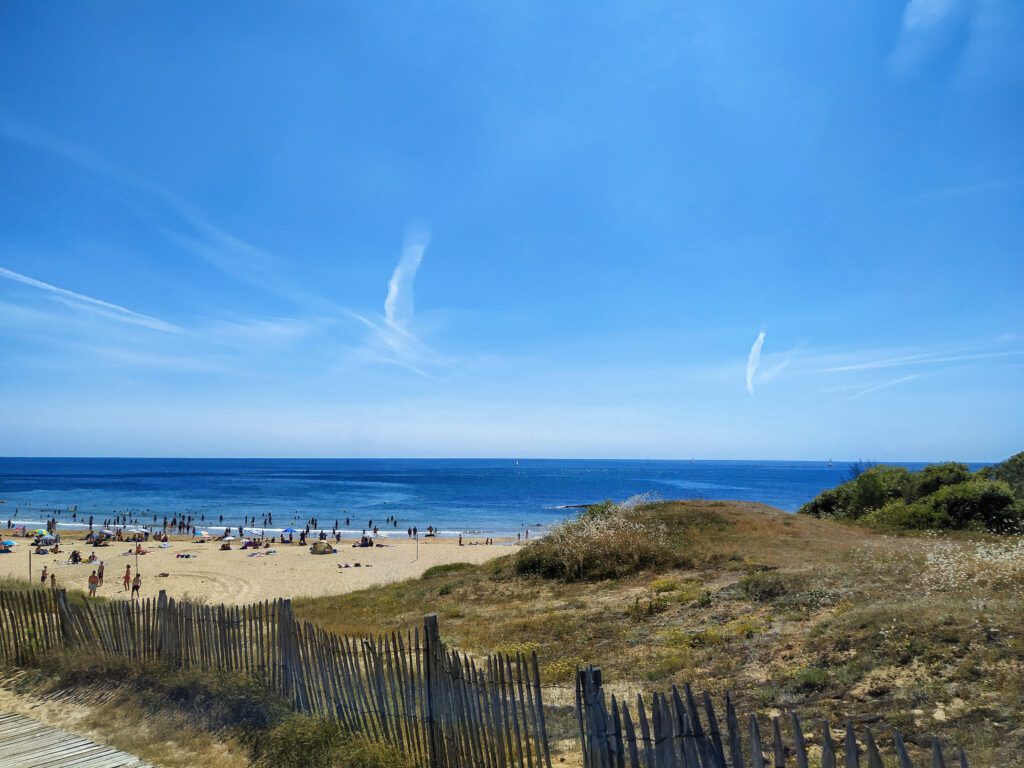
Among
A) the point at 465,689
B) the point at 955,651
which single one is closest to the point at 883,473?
the point at 955,651

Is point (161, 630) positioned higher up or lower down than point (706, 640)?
higher up

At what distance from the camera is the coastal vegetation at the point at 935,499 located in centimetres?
2195

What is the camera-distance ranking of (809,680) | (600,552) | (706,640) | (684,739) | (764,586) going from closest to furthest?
1. (684,739)
2. (809,680)
3. (706,640)
4. (764,586)
5. (600,552)

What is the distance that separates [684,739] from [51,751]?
675 cm

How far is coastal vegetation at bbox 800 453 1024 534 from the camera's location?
21953 mm

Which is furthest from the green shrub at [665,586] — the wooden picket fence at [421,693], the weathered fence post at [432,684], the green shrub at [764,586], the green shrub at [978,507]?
the green shrub at [978,507]

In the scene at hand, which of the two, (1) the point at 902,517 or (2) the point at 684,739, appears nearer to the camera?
(2) the point at 684,739

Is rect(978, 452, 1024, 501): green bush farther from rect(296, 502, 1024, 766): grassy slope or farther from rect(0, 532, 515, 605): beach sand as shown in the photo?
rect(0, 532, 515, 605): beach sand

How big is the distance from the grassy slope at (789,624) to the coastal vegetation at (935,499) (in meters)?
4.45

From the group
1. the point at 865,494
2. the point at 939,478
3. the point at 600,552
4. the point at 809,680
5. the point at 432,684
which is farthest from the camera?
the point at 865,494

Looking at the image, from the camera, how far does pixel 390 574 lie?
33656 mm

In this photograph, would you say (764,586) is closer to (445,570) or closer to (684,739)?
(684,739)

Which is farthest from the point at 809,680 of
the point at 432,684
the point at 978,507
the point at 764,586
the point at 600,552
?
the point at 978,507

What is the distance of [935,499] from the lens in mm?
23531
